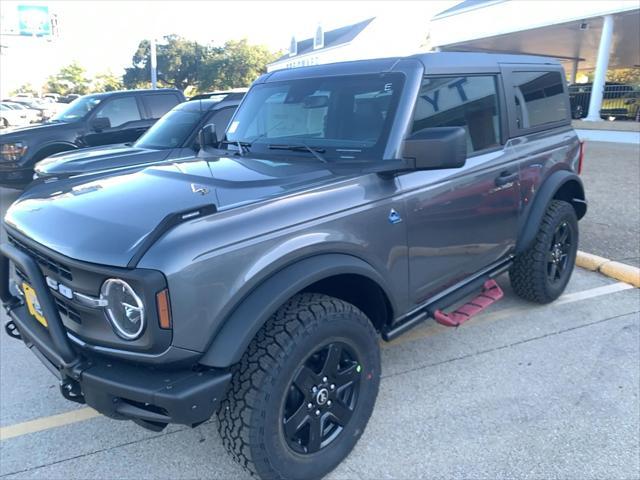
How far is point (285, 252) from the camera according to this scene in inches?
87.2

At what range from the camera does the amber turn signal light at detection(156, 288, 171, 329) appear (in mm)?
1889

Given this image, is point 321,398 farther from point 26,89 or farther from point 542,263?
point 26,89

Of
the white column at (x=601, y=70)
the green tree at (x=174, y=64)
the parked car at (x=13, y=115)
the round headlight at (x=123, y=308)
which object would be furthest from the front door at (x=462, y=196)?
the green tree at (x=174, y=64)

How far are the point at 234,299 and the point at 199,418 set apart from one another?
467 mm

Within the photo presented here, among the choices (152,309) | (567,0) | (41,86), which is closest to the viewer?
(152,309)

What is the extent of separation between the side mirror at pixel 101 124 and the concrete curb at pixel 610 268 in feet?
23.4

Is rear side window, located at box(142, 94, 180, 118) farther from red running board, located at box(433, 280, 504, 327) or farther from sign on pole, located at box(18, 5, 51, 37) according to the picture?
sign on pole, located at box(18, 5, 51, 37)

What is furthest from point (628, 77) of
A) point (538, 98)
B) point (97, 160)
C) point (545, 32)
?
point (97, 160)

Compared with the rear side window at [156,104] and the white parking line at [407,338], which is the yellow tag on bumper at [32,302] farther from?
the rear side window at [156,104]

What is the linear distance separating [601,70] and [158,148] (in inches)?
571

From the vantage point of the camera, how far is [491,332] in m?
3.98

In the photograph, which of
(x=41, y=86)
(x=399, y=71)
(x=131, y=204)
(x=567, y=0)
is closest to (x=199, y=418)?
(x=131, y=204)

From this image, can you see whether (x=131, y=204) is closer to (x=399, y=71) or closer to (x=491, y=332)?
(x=399, y=71)

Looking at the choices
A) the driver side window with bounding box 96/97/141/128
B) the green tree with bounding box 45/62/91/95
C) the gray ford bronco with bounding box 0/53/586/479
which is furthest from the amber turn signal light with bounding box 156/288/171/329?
the green tree with bounding box 45/62/91/95
